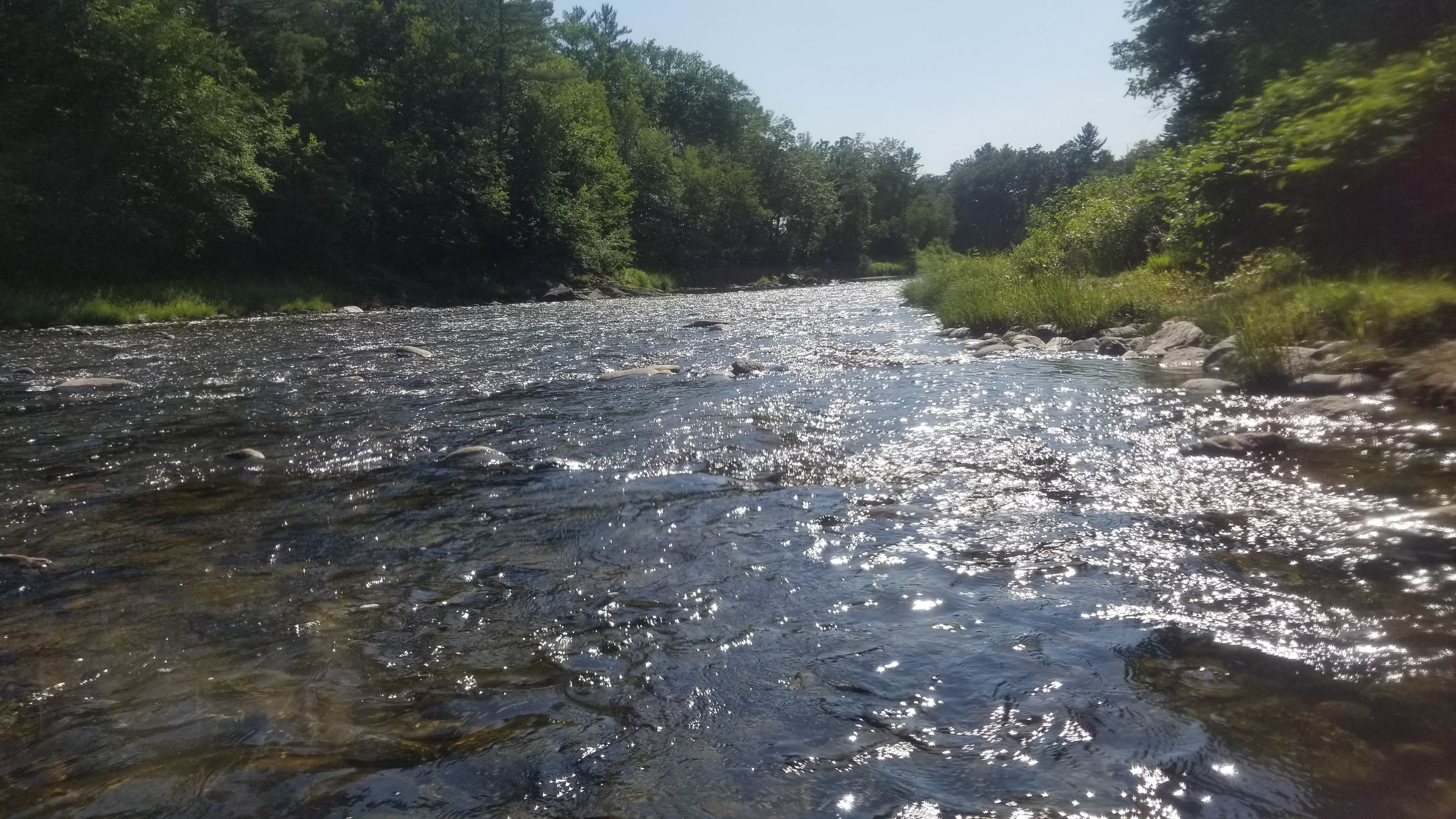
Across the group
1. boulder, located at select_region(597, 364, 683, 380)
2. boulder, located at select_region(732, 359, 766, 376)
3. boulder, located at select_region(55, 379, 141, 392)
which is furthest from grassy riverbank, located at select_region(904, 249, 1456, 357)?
boulder, located at select_region(55, 379, 141, 392)

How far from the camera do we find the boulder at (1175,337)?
12.8m

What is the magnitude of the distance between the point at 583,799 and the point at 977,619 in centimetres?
209

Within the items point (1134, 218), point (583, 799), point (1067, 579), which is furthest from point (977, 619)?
point (1134, 218)

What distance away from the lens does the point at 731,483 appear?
6.94m

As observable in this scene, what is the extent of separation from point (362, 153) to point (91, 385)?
Result: 29.9 metres

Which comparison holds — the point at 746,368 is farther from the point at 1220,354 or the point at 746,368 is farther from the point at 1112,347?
the point at 1220,354

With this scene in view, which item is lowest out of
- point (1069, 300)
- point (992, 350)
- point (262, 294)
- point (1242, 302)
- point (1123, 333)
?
point (992, 350)

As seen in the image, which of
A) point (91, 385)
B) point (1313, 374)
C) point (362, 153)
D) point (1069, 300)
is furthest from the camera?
point (362, 153)

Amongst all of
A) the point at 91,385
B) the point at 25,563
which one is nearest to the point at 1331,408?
the point at 25,563

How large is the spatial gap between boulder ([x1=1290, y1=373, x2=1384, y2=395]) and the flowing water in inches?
23.6

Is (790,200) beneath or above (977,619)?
above

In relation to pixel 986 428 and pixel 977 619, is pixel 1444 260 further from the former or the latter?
pixel 977 619

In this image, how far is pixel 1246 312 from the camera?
11.3 metres

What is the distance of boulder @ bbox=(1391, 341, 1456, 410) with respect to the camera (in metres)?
7.64
